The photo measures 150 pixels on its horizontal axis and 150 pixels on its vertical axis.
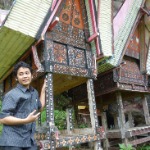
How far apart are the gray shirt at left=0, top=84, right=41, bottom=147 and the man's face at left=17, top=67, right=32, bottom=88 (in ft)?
0.23

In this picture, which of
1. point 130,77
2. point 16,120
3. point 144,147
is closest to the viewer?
point 16,120

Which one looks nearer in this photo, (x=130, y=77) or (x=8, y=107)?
(x=8, y=107)

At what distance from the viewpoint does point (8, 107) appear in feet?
9.17

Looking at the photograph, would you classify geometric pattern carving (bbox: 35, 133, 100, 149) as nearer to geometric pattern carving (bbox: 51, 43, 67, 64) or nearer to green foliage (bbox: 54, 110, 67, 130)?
geometric pattern carving (bbox: 51, 43, 67, 64)

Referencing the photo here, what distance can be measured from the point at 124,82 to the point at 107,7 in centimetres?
261

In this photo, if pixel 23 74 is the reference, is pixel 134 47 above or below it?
above

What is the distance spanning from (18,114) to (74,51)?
3.12 metres

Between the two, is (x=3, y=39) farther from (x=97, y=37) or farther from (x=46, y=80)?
(x=97, y=37)

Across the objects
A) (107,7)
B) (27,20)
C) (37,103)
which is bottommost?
(37,103)

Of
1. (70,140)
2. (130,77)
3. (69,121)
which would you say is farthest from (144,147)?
(70,140)

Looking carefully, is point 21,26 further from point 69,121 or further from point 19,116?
point 69,121

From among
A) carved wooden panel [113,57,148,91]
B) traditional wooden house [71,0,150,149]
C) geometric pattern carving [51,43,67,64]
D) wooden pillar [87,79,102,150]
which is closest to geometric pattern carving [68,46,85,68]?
geometric pattern carving [51,43,67,64]

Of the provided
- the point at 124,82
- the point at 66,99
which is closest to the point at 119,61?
the point at 124,82

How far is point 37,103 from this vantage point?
329 centimetres
